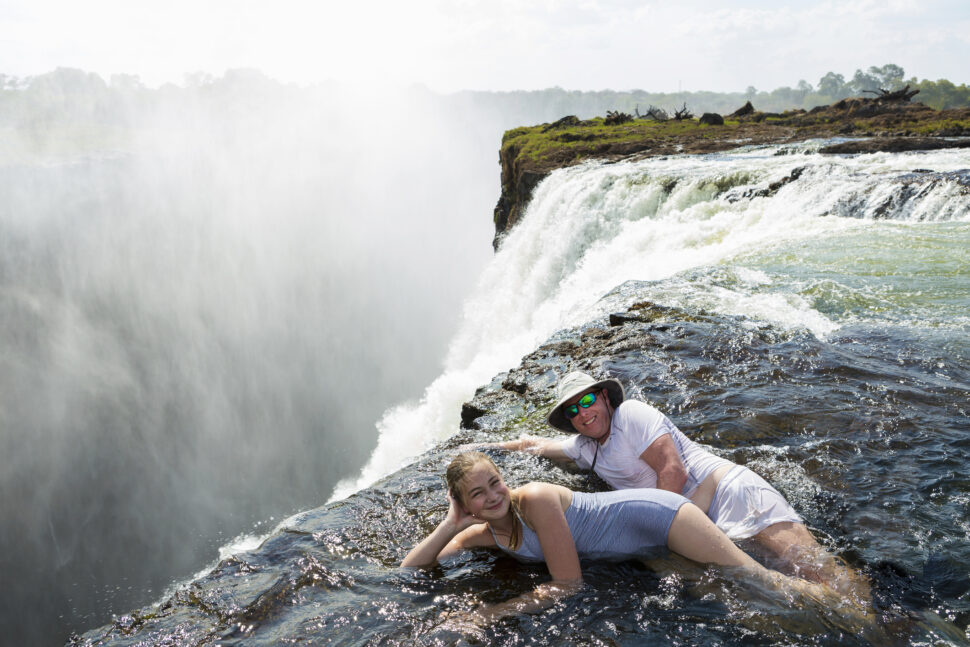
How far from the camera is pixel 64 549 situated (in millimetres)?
22203

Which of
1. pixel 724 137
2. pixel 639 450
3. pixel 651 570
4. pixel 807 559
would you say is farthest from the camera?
pixel 724 137

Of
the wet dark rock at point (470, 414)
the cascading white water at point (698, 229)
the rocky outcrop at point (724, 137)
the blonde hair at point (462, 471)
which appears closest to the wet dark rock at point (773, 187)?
the cascading white water at point (698, 229)

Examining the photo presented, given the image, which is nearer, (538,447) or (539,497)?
(539,497)

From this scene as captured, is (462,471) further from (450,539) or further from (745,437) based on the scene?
(745,437)

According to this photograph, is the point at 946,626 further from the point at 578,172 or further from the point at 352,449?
the point at 352,449

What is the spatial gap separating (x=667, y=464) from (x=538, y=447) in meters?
1.40

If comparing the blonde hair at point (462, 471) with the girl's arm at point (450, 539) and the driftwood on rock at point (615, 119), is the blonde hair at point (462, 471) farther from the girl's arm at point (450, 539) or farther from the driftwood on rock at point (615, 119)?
the driftwood on rock at point (615, 119)

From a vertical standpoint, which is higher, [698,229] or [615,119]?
[615,119]

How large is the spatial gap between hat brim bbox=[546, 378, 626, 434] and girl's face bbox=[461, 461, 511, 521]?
0.88m

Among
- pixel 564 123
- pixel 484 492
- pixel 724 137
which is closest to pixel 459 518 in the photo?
pixel 484 492

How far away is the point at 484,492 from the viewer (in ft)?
11.0

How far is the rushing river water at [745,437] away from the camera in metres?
3.41

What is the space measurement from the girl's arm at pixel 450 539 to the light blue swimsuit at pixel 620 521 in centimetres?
34

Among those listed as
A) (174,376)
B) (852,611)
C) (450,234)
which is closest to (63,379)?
(174,376)
